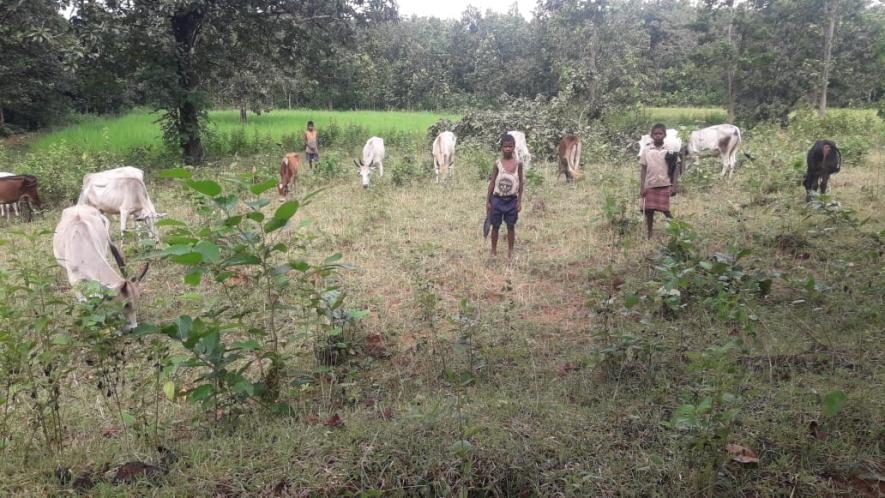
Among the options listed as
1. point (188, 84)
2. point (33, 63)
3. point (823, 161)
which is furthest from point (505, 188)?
point (33, 63)

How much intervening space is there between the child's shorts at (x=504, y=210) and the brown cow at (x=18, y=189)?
25.5ft

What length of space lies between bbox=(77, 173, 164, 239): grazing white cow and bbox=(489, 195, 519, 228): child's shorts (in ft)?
14.8

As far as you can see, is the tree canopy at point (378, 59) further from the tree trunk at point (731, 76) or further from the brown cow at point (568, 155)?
the brown cow at point (568, 155)

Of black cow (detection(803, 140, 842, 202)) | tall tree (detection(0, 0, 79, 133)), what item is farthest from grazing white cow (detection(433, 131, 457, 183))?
tall tree (detection(0, 0, 79, 133))

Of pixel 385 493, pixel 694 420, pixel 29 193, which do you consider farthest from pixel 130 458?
pixel 29 193

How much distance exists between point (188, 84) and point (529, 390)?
12.9m

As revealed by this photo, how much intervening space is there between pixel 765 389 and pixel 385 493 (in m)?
2.13

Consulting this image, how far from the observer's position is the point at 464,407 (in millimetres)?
2973

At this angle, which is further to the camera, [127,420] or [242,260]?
[127,420]

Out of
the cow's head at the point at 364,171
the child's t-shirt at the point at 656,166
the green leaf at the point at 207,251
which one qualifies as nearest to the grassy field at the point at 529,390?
the green leaf at the point at 207,251

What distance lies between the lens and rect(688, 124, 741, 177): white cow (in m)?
11.3

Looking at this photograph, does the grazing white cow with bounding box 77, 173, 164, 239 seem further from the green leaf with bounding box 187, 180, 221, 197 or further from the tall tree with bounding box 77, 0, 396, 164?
the green leaf with bounding box 187, 180, 221, 197

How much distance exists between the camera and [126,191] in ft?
25.1

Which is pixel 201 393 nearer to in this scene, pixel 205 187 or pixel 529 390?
pixel 205 187
